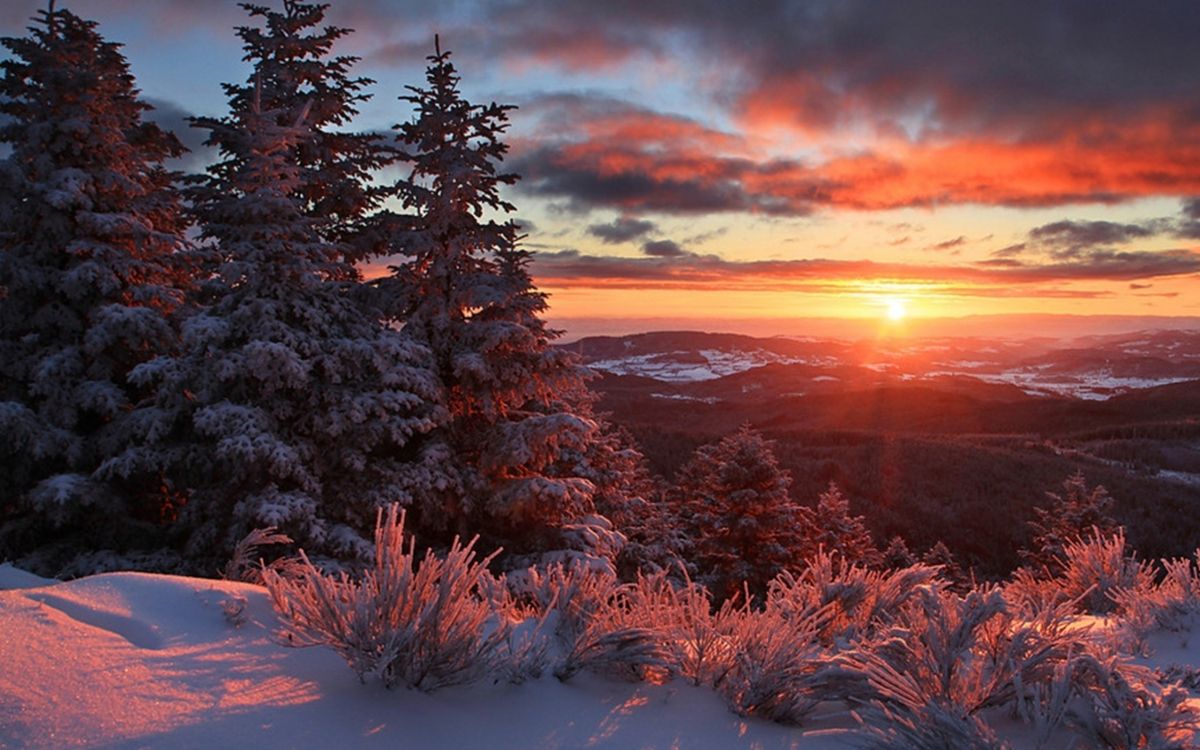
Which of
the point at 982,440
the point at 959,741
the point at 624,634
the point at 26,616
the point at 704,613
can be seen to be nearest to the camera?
the point at 959,741

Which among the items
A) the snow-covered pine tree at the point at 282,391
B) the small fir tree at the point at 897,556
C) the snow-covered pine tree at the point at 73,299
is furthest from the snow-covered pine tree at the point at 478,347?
the small fir tree at the point at 897,556

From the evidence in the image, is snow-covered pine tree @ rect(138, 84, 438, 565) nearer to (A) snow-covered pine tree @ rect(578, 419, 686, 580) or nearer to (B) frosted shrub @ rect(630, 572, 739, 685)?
(B) frosted shrub @ rect(630, 572, 739, 685)

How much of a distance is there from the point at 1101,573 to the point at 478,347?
8125mm

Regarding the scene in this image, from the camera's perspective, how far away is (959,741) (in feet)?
7.01

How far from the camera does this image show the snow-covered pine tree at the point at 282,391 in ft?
27.8

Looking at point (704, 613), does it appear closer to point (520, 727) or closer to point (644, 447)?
point (520, 727)

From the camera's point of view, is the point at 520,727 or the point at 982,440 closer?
the point at 520,727

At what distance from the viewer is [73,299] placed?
9.83 metres

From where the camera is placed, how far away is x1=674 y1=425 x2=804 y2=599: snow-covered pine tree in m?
18.7

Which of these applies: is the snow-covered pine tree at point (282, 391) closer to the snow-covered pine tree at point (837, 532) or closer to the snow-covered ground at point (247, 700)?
the snow-covered ground at point (247, 700)

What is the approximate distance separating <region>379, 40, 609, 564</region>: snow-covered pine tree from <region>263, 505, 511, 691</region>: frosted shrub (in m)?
7.01

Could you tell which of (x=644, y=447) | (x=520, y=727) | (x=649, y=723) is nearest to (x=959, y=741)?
(x=649, y=723)

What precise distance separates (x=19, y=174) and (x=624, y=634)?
1181 centimetres

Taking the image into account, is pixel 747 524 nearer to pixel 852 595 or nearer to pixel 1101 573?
pixel 1101 573
